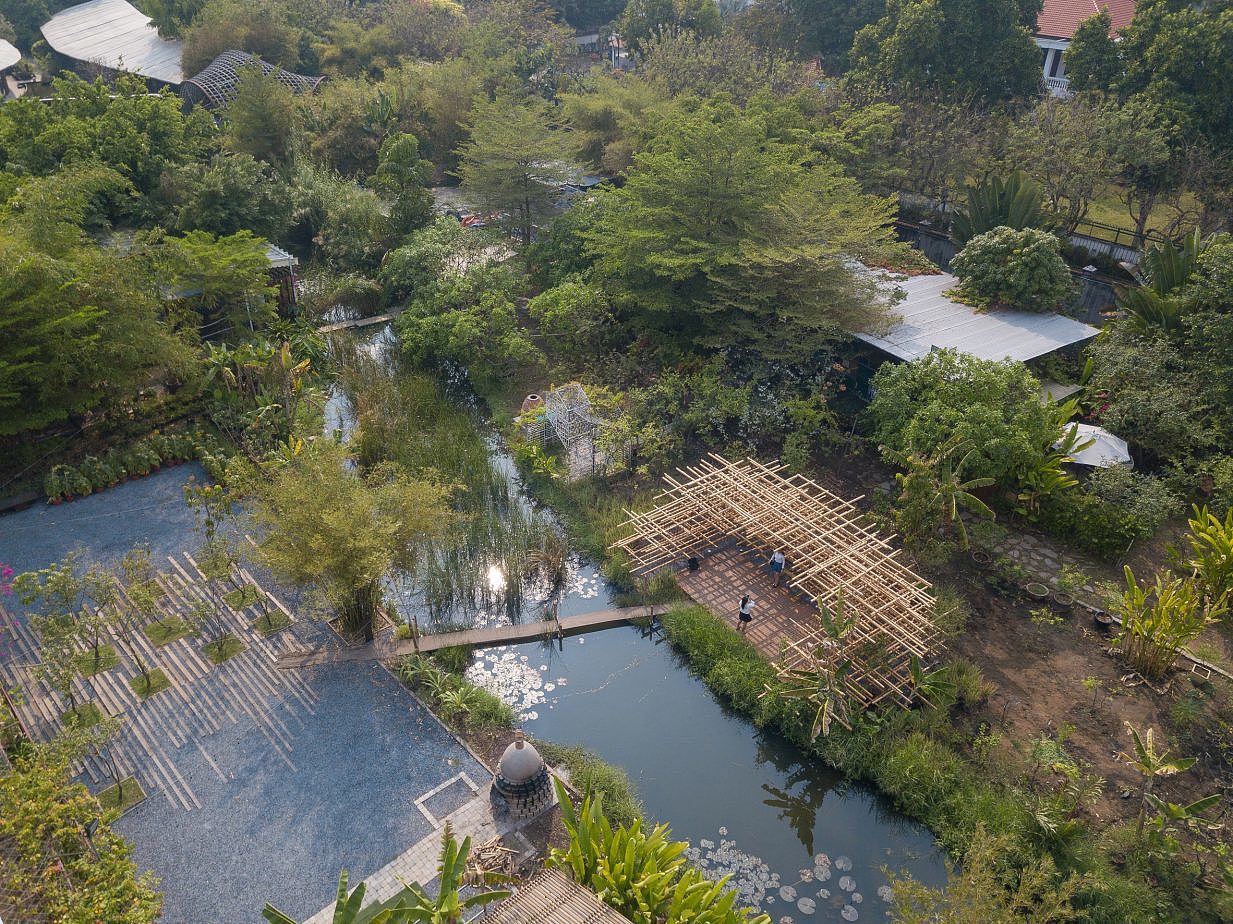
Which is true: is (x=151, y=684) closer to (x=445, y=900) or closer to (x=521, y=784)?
(x=521, y=784)

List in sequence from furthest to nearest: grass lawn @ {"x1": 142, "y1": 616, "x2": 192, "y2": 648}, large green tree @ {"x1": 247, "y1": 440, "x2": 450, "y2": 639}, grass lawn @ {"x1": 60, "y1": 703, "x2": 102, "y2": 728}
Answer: grass lawn @ {"x1": 142, "y1": 616, "x2": 192, "y2": 648} → large green tree @ {"x1": 247, "y1": 440, "x2": 450, "y2": 639} → grass lawn @ {"x1": 60, "y1": 703, "x2": 102, "y2": 728}

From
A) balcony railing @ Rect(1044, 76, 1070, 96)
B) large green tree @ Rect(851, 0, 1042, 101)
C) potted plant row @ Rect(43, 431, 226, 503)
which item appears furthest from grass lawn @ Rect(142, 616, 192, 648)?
balcony railing @ Rect(1044, 76, 1070, 96)

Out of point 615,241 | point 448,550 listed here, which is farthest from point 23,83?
point 448,550

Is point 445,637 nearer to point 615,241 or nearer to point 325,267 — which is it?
point 615,241

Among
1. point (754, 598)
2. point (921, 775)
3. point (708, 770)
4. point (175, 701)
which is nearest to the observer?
point (921, 775)

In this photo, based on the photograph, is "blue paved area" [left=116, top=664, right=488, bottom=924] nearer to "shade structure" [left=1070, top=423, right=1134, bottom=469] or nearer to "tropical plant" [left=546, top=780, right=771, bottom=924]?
"tropical plant" [left=546, top=780, right=771, bottom=924]

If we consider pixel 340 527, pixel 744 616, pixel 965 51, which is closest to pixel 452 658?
pixel 340 527
